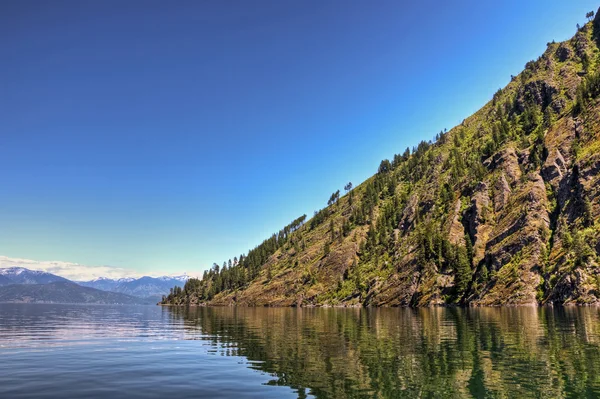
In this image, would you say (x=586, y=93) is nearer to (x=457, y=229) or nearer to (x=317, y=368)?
(x=457, y=229)

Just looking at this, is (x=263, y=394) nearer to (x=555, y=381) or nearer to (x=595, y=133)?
(x=555, y=381)

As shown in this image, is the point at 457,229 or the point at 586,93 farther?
the point at 586,93

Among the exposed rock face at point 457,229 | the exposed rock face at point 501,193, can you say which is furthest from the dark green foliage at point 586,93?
the exposed rock face at point 457,229

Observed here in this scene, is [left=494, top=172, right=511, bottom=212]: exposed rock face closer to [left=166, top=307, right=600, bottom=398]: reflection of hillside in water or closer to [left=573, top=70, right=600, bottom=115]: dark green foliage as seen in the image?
[left=573, top=70, right=600, bottom=115]: dark green foliage

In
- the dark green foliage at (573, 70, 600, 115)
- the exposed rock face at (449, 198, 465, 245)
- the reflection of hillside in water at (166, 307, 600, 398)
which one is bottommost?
the reflection of hillside in water at (166, 307, 600, 398)

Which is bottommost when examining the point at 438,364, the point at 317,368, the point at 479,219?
the point at 438,364

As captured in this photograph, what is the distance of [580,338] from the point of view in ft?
131

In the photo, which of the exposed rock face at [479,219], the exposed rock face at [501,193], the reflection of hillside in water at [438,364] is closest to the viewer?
the reflection of hillside in water at [438,364]

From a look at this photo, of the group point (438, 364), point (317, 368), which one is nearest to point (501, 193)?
point (438, 364)

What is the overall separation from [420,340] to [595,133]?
569ft

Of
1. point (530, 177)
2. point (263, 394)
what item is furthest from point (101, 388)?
point (530, 177)

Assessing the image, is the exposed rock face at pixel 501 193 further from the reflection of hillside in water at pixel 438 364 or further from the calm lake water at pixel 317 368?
the calm lake water at pixel 317 368

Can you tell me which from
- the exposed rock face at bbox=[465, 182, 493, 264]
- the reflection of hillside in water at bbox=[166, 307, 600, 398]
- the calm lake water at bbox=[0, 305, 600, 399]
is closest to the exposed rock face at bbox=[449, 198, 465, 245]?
the exposed rock face at bbox=[465, 182, 493, 264]

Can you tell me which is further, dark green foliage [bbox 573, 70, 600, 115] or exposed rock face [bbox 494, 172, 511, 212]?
dark green foliage [bbox 573, 70, 600, 115]
